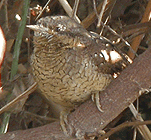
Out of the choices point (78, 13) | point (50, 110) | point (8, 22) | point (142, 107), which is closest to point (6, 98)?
point (50, 110)

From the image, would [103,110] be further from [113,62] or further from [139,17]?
[139,17]

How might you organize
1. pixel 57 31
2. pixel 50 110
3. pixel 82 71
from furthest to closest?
pixel 50 110 < pixel 82 71 < pixel 57 31

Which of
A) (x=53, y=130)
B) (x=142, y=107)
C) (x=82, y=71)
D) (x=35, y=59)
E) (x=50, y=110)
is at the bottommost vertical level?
(x=142, y=107)

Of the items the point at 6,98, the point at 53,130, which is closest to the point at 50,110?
the point at 6,98

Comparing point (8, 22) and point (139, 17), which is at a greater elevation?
point (8, 22)

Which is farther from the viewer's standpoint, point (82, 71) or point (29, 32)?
point (29, 32)

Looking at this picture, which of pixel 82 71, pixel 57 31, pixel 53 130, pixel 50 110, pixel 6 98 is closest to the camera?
pixel 57 31

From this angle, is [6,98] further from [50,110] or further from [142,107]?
[142,107]
